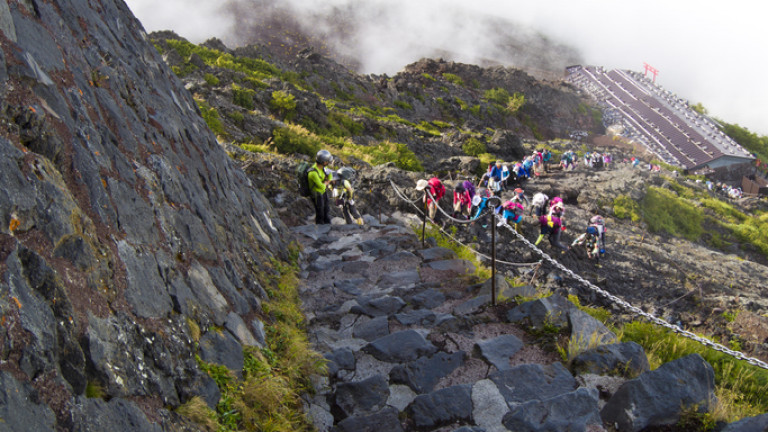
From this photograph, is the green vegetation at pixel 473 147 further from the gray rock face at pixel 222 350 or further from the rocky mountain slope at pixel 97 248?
the gray rock face at pixel 222 350

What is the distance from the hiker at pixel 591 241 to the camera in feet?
49.6

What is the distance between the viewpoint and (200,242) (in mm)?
4621

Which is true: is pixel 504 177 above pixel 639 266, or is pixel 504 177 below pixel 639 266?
above

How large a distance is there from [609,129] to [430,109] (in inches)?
1111

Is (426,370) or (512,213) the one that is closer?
(426,370)

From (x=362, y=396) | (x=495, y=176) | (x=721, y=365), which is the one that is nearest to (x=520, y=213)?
(x=495, y=176)

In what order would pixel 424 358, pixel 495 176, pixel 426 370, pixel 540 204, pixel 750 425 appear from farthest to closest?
pixel 495 176 → pixel 540 204 → pixel 424 358 → pixel 426 370 → pixel 750 425

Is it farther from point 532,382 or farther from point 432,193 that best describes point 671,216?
point 532,382

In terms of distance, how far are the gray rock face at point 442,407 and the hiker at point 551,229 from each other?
1110cm

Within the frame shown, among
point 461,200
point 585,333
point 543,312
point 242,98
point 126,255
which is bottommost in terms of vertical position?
point 585,333

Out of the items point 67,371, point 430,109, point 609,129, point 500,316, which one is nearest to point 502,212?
point 500,316

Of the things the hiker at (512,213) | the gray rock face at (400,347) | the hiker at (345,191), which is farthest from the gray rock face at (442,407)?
the hiker at (512,213)

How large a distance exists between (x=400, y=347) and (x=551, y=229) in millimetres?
10871

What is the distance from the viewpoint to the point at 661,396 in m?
3.61
